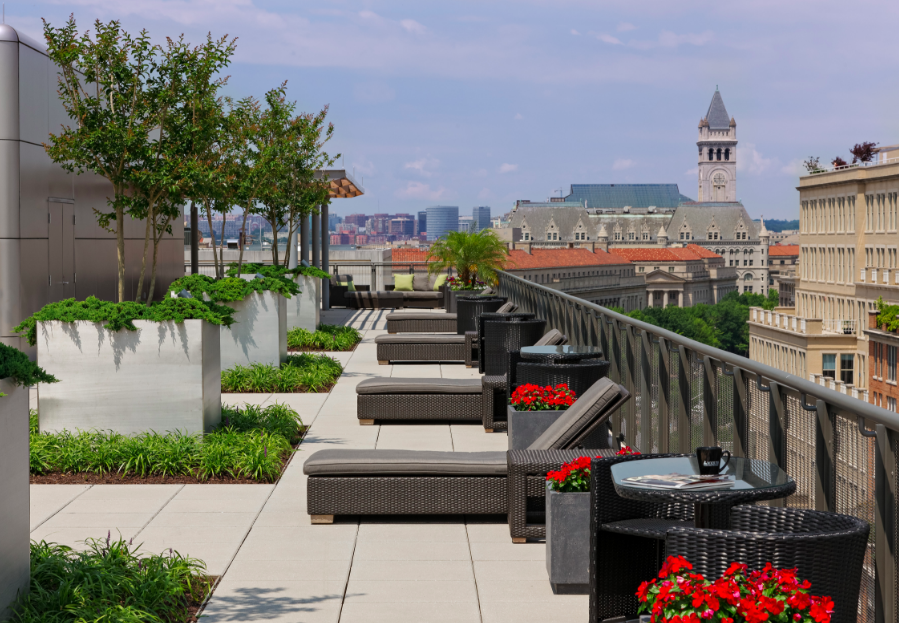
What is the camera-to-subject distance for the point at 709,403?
189 inches

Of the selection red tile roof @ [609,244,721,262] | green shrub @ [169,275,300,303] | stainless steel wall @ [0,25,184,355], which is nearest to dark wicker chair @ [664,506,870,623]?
green shrub @ [169,275,300,303]

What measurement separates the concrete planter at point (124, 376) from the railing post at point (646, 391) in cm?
340

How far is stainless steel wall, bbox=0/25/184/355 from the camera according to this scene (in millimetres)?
11688

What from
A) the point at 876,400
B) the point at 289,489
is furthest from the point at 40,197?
the point at 876,400

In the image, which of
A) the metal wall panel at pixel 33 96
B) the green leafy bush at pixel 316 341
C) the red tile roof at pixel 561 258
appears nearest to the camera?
the metal wall panel at pixel 33 96

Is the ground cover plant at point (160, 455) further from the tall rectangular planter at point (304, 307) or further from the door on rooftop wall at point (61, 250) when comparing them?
the tall rectangular planter at point (304, 307)

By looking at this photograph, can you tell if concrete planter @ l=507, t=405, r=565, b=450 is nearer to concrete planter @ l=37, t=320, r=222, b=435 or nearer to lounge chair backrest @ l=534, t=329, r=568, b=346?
lounge chair backrest @ l=534, t=329, r=568, b=346

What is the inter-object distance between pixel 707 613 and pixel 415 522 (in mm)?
3460

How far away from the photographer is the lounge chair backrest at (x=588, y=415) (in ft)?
17.2

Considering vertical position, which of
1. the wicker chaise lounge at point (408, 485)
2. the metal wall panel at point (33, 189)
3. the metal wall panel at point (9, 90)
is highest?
the metal wall panel at point (9, 90)

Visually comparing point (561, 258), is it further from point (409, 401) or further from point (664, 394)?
point (664, 394)

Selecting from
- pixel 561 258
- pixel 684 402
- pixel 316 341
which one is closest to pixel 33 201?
pixel 316 341

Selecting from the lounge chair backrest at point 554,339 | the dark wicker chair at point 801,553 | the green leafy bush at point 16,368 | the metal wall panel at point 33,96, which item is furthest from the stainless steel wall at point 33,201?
the dark wicker chair at point 801,553

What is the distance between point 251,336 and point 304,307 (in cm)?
491
